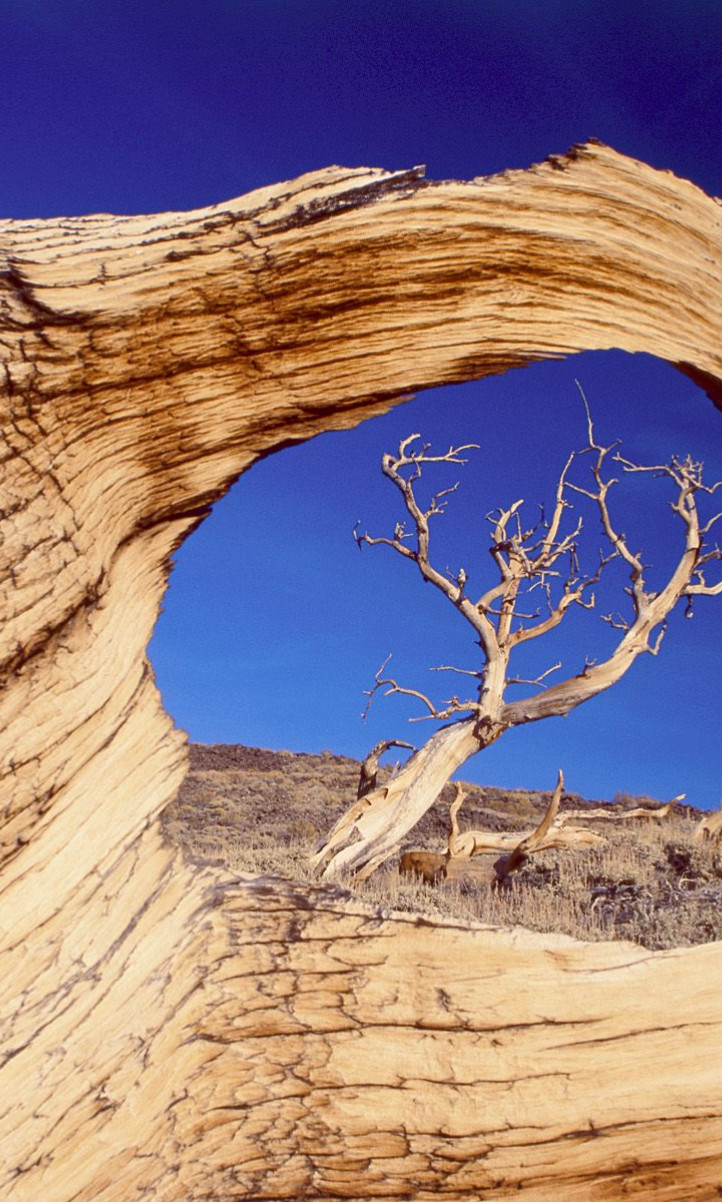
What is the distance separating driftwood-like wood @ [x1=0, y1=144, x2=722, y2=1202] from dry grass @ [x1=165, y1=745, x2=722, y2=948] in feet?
1.47

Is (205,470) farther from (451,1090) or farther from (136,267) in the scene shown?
(451,1090)

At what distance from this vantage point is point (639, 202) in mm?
4125

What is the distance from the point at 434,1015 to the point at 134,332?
9.29ft

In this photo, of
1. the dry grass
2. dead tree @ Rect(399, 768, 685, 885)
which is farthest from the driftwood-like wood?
dead tree @ Rect(399, 768, 685, 885)

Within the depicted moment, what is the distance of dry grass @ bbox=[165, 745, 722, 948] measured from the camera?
26.1 feet

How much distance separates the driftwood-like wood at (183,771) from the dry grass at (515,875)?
0.45 meters

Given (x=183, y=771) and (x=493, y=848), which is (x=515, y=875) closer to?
(x=493, y=848)

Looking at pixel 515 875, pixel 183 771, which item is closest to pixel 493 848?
pixel 515 875

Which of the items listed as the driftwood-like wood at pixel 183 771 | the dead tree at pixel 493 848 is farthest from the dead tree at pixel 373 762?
the driftwood-like wood at pixel 183 771

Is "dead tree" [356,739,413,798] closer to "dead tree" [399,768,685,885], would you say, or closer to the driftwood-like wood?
"dead tree" [399,768,685,885]

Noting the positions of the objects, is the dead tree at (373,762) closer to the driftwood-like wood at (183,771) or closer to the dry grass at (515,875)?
the dry grass at (515,875)

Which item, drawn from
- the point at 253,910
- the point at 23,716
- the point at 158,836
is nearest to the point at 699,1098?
the point at 253,910

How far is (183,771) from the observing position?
412 centimetres

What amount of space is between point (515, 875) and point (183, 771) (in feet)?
33.9
